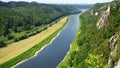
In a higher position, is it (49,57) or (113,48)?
(113,48)

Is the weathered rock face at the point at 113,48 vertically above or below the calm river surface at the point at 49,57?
above

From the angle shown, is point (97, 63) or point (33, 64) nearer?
point (97, 63)

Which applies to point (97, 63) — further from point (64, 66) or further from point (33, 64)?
point (33, 64)

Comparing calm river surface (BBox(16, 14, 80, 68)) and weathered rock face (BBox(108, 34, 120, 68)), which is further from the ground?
weathered rock face (BBox(108, 34, 120, 68))

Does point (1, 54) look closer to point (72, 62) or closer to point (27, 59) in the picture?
point (27, 59)

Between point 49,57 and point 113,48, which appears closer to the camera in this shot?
point 113,48

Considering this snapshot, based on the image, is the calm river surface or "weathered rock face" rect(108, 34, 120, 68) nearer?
"weathered rock face" rect(108, 34, 120, 68)

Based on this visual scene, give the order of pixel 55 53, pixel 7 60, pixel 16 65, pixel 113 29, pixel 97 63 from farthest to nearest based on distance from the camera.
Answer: pixel 55 53 < pixel 7 60 < pixel 16 65 < pixel 113 29 < pixel 97 63

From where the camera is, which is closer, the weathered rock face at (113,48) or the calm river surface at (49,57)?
the weathered rock face at (113,48)

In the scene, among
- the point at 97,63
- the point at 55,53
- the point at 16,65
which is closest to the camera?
the point at 97,63

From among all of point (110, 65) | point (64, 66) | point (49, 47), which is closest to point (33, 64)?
point (64, 66)

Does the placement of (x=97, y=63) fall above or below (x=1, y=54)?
above
